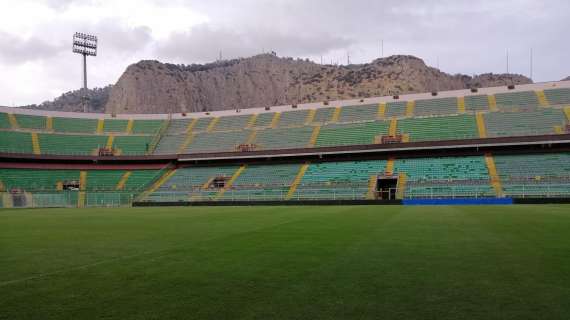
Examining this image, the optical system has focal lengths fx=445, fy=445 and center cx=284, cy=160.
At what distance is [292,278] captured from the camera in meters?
6.65

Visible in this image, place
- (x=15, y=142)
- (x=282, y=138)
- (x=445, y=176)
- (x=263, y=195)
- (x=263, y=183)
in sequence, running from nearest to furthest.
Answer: (x=445, y=176), (x=263, y=195), (x=263, y=183), (x=15, y=142), (x=282, y=138)

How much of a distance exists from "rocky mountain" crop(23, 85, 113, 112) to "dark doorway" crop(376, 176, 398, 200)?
13519 centimetres

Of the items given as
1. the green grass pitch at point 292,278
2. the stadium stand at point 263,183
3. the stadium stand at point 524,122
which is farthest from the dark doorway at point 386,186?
the green grass pitch at point 292,278

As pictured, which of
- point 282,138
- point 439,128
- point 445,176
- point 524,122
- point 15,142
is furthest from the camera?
point 282,138

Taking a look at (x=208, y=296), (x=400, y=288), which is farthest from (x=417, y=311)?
(x=208, y=296)

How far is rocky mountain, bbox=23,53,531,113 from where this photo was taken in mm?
127312

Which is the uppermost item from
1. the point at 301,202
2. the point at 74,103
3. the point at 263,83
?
the point at 263,83

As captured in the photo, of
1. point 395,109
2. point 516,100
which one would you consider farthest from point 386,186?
point 516,100

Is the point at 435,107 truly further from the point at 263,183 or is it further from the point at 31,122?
the point at 31,122

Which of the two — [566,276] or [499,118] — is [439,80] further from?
[566,276]

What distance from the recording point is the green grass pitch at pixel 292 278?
496 cm

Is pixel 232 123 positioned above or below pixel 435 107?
below

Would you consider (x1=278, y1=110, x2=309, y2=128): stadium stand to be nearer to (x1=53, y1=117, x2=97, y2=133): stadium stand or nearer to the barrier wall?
the barrier wall

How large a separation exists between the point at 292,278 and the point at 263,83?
152m
